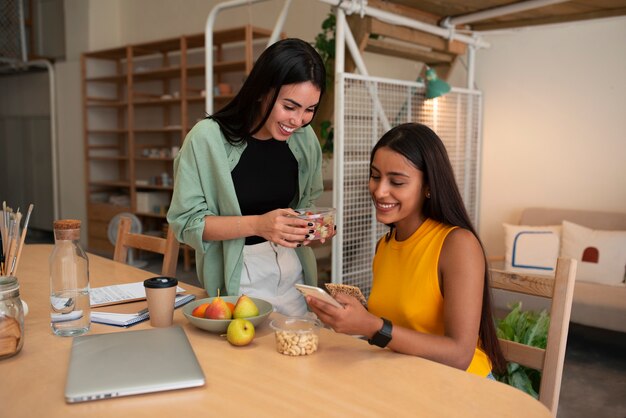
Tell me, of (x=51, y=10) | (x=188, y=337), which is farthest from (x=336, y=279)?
(x=51, y=10)

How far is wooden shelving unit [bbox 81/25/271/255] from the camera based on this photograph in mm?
6207

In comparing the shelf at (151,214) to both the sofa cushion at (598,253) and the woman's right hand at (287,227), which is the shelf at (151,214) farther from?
the woman's right hand at (287,227)

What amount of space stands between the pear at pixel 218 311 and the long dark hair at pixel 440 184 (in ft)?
2.00

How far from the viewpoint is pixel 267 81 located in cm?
171

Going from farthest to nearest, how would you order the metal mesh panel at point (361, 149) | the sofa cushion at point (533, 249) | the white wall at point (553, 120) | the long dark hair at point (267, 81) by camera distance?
1. the white wall at point (553, 120)
2. the sofa cushion at point (533, 249)
3. the metal mesh panel at point (361, 149)
4. the long dark hair at point (267, 81)

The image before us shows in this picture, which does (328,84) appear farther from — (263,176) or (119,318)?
(119,318)

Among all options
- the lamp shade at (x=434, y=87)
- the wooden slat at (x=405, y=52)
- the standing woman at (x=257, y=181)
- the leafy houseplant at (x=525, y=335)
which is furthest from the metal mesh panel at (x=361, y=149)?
the standing woman at (x=257, y=181)

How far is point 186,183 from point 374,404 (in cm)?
97

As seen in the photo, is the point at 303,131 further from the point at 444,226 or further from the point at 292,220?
the point at 444,226

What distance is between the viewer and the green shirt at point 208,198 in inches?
69.7

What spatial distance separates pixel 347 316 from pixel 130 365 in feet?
1.54

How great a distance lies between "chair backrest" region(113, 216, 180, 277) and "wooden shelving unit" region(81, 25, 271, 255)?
359cm

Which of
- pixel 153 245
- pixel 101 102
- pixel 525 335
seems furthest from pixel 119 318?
pixel 101 102

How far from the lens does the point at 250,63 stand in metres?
5.26
